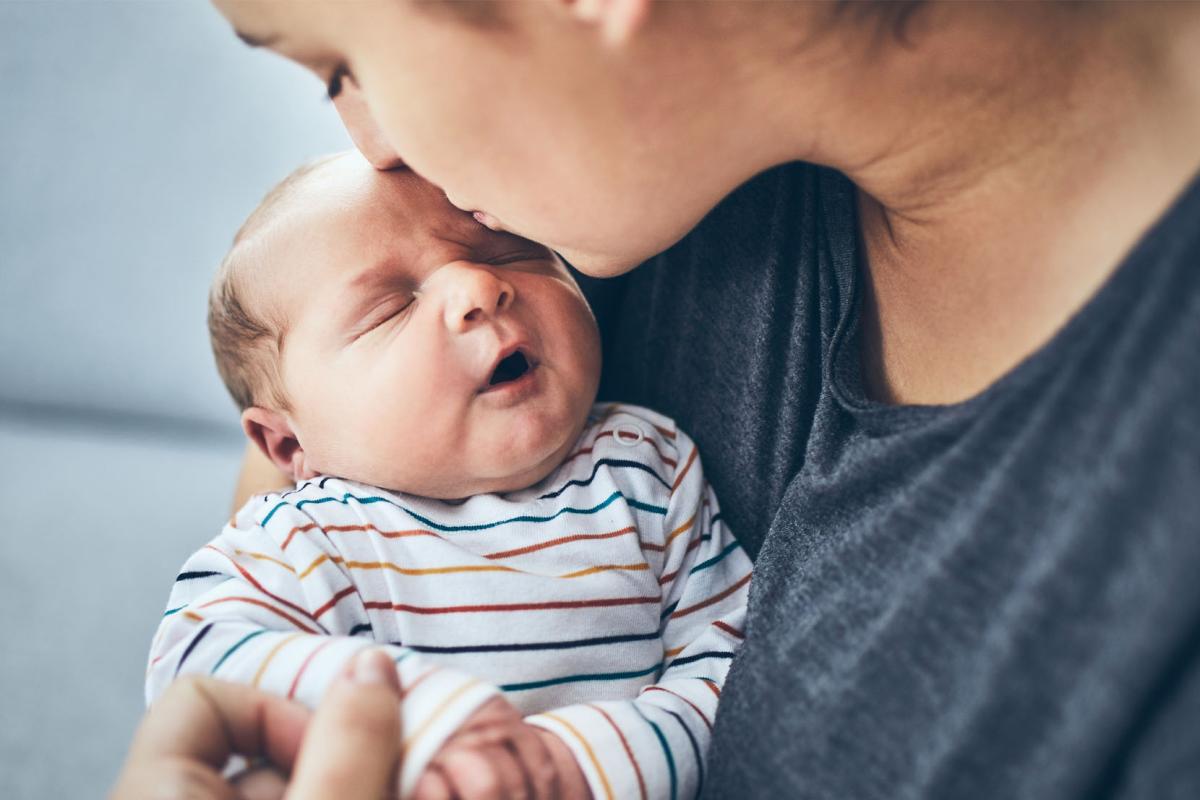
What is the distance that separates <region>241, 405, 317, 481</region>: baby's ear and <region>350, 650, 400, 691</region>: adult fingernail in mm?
377

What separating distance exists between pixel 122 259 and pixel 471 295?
107 cm

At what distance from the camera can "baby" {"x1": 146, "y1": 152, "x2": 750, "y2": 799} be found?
0.79m

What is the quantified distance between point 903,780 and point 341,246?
681 millimetres

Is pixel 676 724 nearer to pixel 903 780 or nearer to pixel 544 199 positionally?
pixel 903 780

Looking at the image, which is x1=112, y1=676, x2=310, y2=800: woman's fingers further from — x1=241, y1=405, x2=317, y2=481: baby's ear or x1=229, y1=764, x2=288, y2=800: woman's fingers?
x1=241, y1=405, x2=317, y2=481: baby's ear

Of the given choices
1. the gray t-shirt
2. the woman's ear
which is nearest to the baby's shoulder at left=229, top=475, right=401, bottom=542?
the gray t-shirt

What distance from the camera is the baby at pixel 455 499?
792 millimetres

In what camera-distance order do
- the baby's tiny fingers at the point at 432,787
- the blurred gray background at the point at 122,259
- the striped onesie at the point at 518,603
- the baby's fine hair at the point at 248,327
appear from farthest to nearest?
the blurred gray background at the point at 122,259 → the baby's fine hair at the point at 248,327 → the striped onesie at the point at 518,603 → the baby's tiny fingers at the point at 432,787

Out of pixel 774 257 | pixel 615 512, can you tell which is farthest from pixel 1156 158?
pixel 615 512

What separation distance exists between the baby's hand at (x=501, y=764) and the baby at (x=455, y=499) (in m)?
0.01

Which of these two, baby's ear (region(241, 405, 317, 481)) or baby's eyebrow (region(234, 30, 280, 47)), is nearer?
baby's eyebrow (region(234, 30, 280, 47))

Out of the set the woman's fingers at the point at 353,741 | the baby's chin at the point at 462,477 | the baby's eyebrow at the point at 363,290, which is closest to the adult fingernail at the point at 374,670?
the woman's fingers at the point at 353,741

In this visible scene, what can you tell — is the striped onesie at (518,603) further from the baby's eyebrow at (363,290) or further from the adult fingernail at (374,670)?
the baby's eyebrow at (363,290)

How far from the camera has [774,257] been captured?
0.91m
